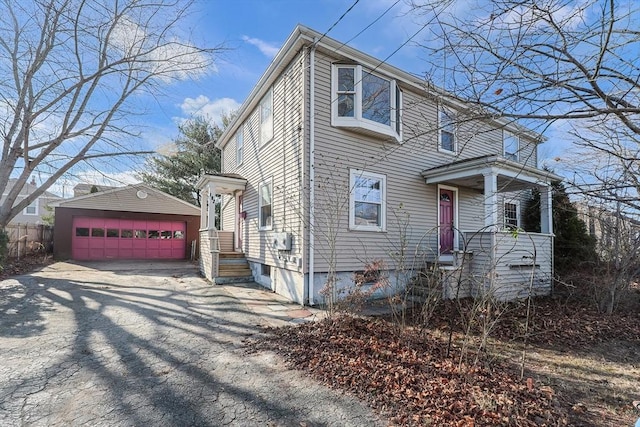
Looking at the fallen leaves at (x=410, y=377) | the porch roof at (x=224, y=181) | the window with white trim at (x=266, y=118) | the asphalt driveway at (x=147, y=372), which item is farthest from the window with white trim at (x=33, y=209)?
the fallen leaves at (x=410, y=377)

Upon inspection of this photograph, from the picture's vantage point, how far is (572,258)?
36.9 feet

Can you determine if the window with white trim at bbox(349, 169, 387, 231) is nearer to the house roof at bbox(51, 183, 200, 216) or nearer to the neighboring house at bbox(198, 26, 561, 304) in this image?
the neighboring house at bbox(198, 26, 561, 304)

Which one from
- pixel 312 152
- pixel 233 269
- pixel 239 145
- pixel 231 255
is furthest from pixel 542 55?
pixel 239 145

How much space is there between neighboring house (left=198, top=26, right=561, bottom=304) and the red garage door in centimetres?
905

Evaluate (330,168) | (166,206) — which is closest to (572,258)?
(330,168)

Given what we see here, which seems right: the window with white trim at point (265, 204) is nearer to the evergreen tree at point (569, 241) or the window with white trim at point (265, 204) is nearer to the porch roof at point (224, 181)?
the porch roof at point (224, 181)

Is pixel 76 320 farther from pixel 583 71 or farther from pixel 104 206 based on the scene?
pixel 104 206

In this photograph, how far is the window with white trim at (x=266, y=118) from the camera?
940 centimetres

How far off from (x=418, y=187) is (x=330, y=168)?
10.2 feet

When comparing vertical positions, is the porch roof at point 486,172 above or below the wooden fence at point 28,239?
above

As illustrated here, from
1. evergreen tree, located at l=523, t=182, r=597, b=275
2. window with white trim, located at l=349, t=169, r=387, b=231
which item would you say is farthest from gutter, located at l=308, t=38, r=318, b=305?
evergreen tree, located at l=523, t=182, r=597, b=275

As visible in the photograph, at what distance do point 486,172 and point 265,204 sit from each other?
6.03 metres

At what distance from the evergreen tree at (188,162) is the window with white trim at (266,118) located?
14418 mm

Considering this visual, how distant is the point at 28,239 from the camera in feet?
50.1
